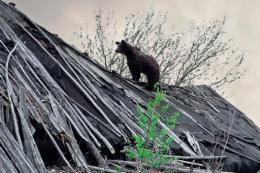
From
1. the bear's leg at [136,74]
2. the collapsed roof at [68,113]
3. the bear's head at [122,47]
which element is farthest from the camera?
the bear's head at [122,47]

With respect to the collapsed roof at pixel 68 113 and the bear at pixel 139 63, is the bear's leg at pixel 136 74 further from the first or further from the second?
the collapsed roof at pixel 68 113

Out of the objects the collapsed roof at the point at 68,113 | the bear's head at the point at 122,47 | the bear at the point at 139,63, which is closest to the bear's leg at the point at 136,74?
the bear at the point at 139,63

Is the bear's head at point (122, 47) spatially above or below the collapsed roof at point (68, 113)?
above

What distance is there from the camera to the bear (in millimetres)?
12703

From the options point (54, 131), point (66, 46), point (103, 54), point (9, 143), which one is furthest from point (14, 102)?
point (103, 54)

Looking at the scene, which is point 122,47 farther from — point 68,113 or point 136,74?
point 68,113

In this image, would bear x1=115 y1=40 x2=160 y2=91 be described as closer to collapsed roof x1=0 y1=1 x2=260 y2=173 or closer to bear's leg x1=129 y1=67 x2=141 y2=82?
bear's leg x1=129 y1=67 x2=141 y2=82

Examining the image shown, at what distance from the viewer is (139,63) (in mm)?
13094

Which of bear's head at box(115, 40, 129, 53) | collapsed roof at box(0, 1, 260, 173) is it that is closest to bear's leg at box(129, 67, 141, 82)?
bear's head at box(115, 40, 129, 53)

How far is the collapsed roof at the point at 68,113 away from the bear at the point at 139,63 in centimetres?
86

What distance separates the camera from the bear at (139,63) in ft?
41.7

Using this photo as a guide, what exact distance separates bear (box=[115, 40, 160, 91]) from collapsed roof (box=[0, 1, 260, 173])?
858 mm

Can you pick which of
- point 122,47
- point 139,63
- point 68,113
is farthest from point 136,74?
point 68,113

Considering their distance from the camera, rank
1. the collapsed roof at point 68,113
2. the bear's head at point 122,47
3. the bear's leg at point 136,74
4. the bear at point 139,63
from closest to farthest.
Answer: the collapsed roof at point 68,113, the bear at point 139,63, the bear's leg at point 136,74, the bear's head at point 122,47
